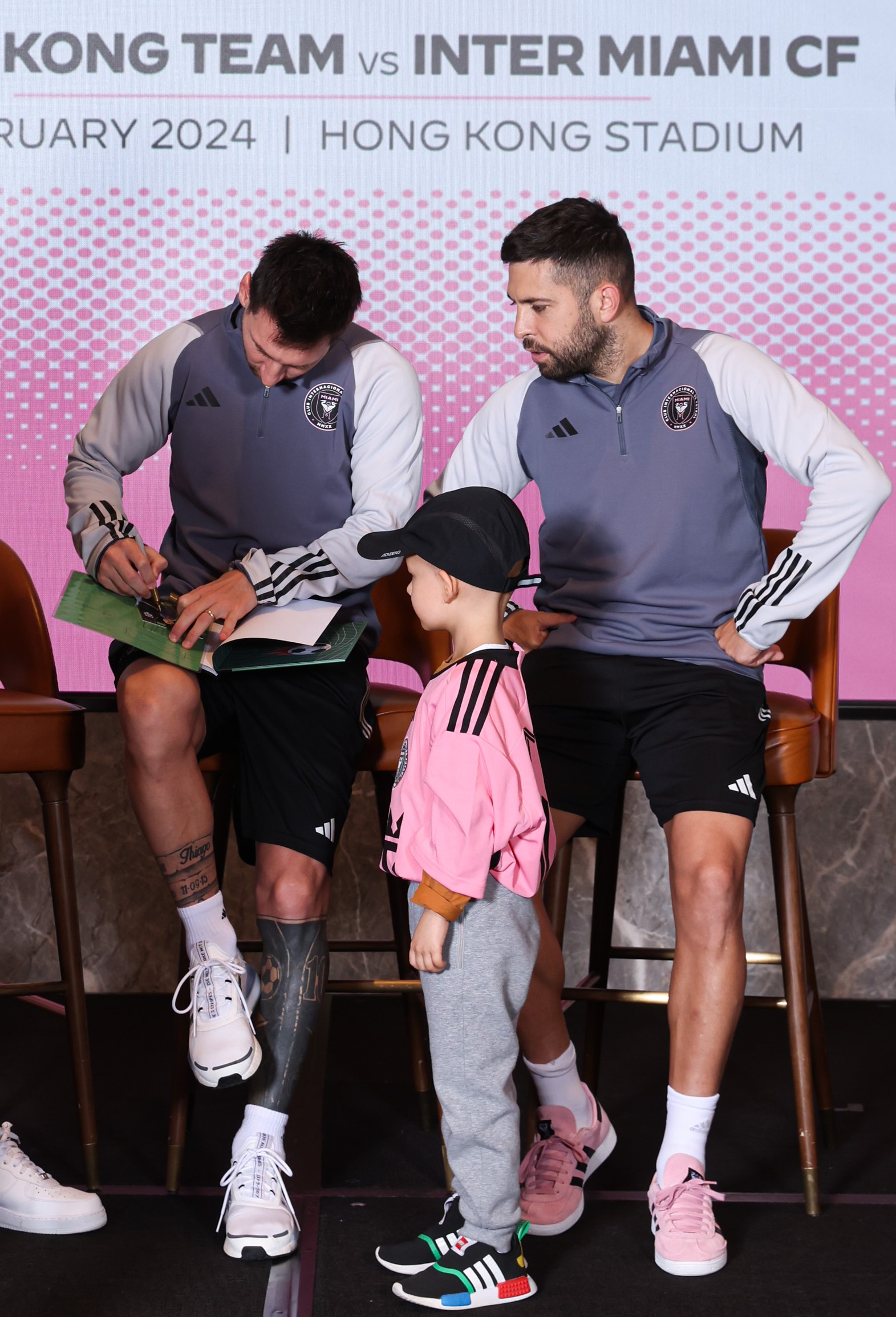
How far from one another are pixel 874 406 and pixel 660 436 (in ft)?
3.58

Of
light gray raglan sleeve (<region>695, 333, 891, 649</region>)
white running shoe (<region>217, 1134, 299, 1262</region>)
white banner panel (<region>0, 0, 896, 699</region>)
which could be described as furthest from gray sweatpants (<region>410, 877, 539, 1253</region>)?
white banner panel (<region>0, 0, 896, 699</region>)

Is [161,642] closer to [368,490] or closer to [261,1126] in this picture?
[368,490]

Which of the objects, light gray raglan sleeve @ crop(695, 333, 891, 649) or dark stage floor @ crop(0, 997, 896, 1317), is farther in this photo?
light gray raglan sleeve @ crop(695, 333, 891, 649)

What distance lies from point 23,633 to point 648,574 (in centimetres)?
100

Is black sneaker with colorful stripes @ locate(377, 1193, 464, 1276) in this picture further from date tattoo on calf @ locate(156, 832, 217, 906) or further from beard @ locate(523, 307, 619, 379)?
beard @ locate(523, 307, 619, 379)

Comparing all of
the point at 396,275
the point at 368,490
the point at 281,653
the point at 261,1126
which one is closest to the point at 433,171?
the point at 396,275

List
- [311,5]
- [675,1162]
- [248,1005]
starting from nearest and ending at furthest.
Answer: [675,1162] → [248,1005] → [311,5]

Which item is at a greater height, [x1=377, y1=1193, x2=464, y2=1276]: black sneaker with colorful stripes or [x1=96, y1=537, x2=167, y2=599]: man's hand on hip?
[x1=96, y1=537, x2=167, y2=599]: man's hand on hip

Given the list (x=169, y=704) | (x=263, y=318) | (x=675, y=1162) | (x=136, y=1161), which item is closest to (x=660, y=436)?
(x=263, y=318)

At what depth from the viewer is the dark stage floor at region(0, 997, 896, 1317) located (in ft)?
5.11

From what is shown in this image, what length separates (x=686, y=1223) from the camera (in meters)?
1.63

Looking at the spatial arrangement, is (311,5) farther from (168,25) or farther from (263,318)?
(263,318)

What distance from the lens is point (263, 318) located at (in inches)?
76.7

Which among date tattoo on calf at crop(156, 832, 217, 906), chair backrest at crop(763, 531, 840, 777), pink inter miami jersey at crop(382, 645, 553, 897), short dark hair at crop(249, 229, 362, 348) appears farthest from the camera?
chair backrest at crop(763, 531, 840, 777)
